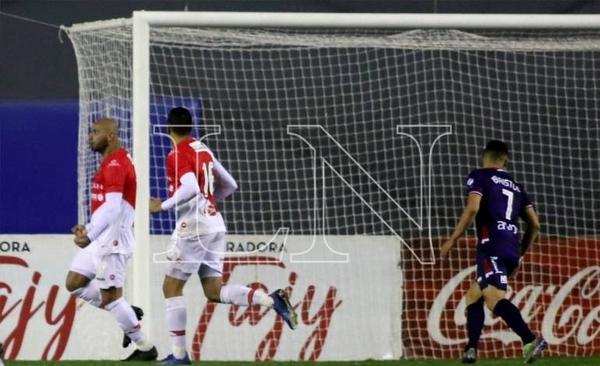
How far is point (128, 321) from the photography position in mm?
11297

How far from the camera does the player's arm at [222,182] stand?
11039mm

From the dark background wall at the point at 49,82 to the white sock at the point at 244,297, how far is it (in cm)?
382

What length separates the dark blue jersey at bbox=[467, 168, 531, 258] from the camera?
37.3 ft

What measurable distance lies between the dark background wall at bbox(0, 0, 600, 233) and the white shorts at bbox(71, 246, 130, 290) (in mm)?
2999

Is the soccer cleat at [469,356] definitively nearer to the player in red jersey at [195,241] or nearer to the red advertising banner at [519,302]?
the player in red jersey at [195,241]

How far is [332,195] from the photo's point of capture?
47.2 feet

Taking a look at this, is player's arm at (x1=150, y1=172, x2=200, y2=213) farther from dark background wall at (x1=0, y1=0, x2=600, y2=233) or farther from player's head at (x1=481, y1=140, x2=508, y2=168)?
dark background wall at (x1=0, y1=0, x2=600, y2=233)

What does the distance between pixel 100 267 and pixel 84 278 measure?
0.14 metres

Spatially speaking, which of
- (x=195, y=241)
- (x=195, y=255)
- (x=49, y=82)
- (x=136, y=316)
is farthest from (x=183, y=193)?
(x=49, y=82)

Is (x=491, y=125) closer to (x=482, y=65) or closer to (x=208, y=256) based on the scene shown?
(x=482, y=65)

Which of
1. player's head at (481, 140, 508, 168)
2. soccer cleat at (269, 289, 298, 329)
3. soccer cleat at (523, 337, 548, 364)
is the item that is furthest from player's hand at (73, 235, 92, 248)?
soccer cleat at (523, 337, 548, 364)

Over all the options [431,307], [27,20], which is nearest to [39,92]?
[27,20]

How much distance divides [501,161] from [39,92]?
5.89m

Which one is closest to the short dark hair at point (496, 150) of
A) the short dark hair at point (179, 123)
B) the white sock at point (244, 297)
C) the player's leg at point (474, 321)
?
the player's leg at point (474, 321)
